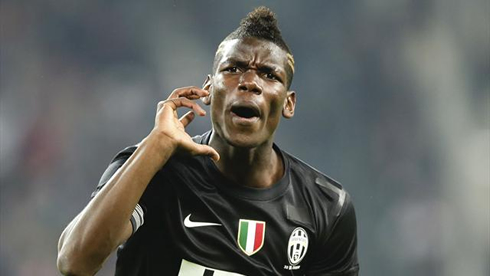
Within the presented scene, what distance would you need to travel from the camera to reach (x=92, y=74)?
5.89 m

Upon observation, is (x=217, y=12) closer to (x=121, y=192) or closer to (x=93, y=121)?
(x=93, y=121)

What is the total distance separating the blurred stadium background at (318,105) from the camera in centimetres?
544

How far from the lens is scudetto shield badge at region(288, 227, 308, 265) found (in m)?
2.78

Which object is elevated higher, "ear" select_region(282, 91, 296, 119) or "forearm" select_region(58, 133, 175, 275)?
"ear" select_region(282, 91, 296, 119)

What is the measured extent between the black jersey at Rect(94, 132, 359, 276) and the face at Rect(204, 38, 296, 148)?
0.72ft

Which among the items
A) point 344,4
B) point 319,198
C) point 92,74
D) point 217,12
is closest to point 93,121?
point 92,74

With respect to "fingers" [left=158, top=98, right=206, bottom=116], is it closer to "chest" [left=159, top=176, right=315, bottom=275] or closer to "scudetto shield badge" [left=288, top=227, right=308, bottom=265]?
"chest" [left=159, top=176, right=315, bottom=275]

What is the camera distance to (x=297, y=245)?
9.17ft

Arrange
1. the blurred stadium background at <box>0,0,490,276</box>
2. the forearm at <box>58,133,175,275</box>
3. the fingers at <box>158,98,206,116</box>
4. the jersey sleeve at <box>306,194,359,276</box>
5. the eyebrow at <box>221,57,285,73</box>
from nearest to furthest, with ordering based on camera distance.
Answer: the forearm at <box>58,133,175,275</box>
the fingers at <box>158,98,206,116</box>
the eyebrow at <box>221,57,285,73</box>
the jersey sleeve at <box>306,194,359,276</box>
the blurred stadium background at <box>0,0,490,276</box>

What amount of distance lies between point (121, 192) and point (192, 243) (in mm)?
454

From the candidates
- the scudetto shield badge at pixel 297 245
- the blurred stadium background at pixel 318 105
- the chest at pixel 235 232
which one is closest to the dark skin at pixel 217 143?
the chest at pixel 235 232

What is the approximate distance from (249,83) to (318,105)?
3306mm

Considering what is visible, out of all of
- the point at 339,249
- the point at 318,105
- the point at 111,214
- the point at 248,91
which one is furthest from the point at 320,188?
the point at 318,105

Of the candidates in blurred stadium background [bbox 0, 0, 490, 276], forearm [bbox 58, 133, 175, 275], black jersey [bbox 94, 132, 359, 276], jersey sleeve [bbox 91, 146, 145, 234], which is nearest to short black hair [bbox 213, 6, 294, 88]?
black jersey [bbox 94, 132, 359, 276]
